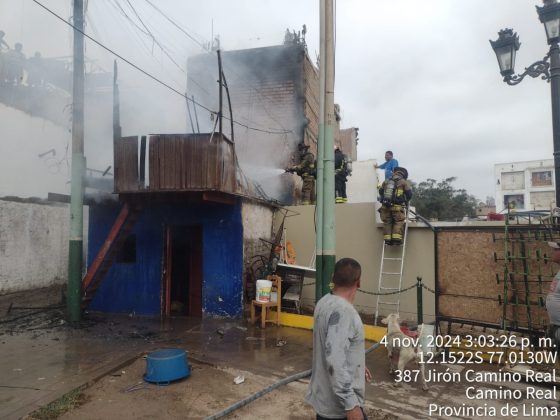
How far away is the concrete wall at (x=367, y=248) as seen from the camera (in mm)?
8969

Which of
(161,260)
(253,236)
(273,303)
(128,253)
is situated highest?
(253,236)

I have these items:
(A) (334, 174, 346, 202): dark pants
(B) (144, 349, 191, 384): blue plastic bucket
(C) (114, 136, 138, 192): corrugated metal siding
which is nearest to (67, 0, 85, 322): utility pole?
(C) (114, 136, 138, 192): corrugated metal siding

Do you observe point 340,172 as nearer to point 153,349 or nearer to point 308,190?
point 308,190

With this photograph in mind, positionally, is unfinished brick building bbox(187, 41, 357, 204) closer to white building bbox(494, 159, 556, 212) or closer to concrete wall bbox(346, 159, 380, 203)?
concrete wall bbox(346, 159, 380, 203)

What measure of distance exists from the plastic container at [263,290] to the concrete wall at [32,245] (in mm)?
8669

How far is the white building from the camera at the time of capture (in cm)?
4575

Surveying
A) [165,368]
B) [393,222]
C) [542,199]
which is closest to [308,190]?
[393,222]

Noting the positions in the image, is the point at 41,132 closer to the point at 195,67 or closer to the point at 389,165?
the point at 195,67

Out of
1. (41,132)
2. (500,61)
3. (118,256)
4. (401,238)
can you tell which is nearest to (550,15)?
(500,61)

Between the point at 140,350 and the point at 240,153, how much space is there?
10760 mm

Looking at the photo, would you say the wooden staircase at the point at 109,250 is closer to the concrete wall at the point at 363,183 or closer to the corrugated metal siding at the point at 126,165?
the corrugated metal siding at the point at 126,165

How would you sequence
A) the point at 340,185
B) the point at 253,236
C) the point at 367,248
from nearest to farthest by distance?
1. the point at 367,248
2. the point at 253,236
3. the point at 340,185

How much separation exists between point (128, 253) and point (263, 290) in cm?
420

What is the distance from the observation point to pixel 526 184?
4712 centimetres
